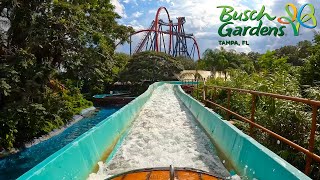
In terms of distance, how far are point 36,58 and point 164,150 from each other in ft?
31.0

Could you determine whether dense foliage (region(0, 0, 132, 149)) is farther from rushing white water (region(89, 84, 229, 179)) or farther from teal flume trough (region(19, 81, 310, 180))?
teal flume trough (region(19, 81, 310, 180))

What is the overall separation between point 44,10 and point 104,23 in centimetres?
706

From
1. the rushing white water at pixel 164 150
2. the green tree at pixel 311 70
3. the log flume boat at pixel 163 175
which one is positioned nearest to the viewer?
the log flume boat at pixel 163 175

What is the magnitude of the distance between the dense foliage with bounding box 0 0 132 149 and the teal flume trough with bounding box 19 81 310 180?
20.8 feet

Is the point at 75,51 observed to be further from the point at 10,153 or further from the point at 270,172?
the point at 270,172

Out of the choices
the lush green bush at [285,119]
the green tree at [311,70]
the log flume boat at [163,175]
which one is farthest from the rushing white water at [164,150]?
the green tree at [311,70]

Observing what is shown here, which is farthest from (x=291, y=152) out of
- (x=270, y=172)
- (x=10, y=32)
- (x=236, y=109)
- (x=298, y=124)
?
(x=10, y=32)

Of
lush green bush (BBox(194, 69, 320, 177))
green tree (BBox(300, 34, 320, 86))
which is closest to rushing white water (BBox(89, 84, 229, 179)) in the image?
lush green bush (BBox(194, 69, 320, 177))

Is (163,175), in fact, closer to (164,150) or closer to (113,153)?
(164,150)

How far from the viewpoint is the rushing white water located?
4.54m

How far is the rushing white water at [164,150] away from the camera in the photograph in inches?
179

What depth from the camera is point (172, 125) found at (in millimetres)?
7969

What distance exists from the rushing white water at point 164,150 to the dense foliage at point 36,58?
18.8ft

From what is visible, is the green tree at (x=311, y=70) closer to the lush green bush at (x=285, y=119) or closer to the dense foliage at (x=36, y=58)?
the lush green bush at (x=285, y=119)
